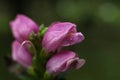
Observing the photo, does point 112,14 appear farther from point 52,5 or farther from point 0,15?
point 0,15

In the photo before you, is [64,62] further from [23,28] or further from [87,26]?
[87,26]

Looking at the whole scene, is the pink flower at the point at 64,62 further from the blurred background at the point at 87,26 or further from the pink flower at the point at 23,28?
the blurred background at the point at 87,26

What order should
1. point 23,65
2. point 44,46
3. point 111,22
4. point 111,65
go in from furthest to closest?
point 111,22 → point 111,65 → point 23,65 → point 44,46

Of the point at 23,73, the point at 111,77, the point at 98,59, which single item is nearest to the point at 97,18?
the point at 98,59

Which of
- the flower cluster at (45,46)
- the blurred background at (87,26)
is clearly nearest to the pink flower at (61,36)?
the flower cluster at (45,46)

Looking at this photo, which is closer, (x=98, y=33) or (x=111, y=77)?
(x=111, y=77)

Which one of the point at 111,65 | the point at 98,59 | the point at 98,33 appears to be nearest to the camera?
the point at 111,65

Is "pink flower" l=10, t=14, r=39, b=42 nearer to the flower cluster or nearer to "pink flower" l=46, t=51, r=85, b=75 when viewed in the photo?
the flower cluster

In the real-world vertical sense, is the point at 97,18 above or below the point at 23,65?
below
